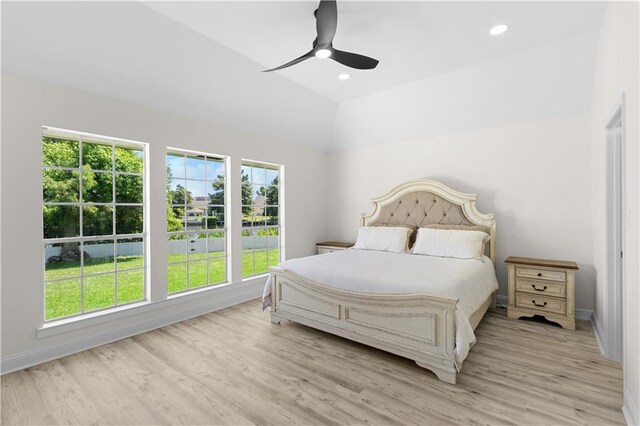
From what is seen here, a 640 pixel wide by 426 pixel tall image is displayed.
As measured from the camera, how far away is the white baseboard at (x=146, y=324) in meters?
2.48

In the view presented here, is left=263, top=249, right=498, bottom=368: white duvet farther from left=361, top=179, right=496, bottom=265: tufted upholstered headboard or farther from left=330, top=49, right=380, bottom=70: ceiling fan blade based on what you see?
left=330, top=49, right=380, bottom=70: ceiling fan blade

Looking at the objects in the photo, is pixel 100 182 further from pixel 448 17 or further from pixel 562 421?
pixel 562 421

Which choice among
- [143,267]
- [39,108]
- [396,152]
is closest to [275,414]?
[143,267]

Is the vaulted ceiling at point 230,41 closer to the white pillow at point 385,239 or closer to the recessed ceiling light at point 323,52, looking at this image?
the recessed ceiling light at point 323,52

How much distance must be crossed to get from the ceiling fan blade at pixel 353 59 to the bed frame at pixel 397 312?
6.39 ft

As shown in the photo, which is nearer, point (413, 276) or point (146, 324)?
point (413, 276)

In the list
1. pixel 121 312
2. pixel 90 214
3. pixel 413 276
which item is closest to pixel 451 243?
pixel 413 276

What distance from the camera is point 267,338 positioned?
2.98m

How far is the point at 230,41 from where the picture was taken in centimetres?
286

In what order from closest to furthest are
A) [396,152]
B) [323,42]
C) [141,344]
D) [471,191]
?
[323,42]
[141,344]
[471,191]
[396,152]

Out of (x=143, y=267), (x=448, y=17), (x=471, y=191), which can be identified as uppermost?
(x=448, y=17)

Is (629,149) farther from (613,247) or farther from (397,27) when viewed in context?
(397,27)

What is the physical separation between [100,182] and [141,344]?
1898mm

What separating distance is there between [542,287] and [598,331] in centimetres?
57
